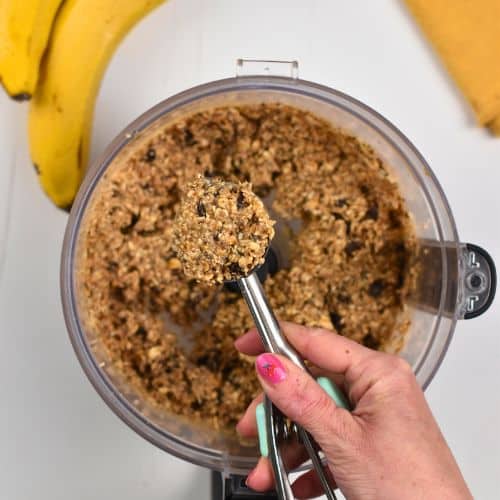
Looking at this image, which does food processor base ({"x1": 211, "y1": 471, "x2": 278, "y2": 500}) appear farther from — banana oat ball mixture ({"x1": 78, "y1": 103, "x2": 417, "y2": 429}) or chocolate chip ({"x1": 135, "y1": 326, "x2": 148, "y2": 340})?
chocolate chip ({"x1": 135, "y1": 326, "x2": 148, "y2": 340})

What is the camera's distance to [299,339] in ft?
2.21

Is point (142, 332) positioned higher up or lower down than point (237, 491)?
higher up

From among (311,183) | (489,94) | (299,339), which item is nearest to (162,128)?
(311,183)

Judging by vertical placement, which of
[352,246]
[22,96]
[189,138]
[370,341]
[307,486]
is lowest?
[307,486]

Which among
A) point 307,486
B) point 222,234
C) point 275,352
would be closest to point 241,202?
point 222,234

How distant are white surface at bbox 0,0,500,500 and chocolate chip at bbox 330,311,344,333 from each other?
6.5 inches

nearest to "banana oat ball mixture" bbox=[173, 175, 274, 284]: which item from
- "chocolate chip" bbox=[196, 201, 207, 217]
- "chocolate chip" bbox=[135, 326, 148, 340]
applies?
"chocolate chip" bbox=[196, 201, 207, 217]

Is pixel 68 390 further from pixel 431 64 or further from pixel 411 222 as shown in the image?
pixel 431 64

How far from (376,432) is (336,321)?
27 centimetres

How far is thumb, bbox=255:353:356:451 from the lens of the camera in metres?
0.55

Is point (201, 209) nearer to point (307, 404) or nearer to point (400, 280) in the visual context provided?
point (307, 404)

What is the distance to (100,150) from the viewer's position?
84 cm

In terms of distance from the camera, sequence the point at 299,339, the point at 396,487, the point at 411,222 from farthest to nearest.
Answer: the point at 411,222 < the point at 299,339 < the point at 396,487

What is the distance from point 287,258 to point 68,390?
34cm
